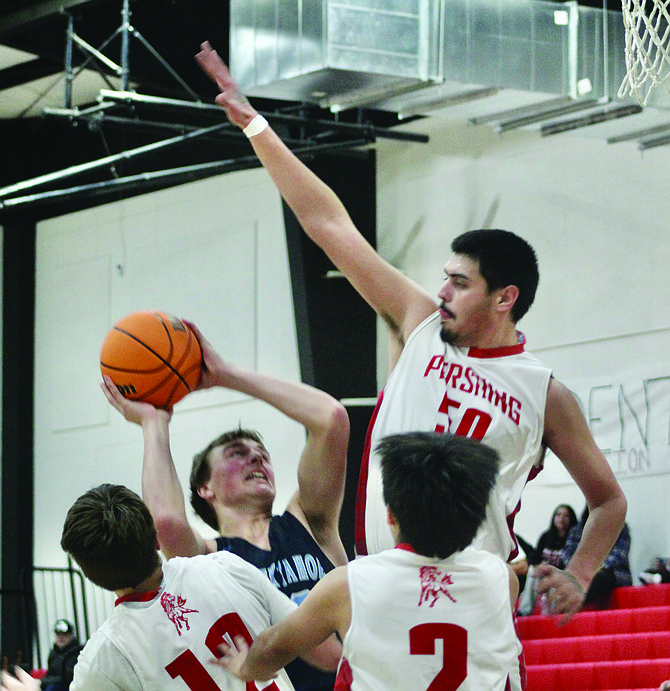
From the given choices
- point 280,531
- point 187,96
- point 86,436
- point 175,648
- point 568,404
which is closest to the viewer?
point 175,648

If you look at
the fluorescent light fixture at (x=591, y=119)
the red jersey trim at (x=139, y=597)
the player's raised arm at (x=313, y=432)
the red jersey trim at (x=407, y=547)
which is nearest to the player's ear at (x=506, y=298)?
the player's raised arm at (x=313, y=432)

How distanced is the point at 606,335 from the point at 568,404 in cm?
758

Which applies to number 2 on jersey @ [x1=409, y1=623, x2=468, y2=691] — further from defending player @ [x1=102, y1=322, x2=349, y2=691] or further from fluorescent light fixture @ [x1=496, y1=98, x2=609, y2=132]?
fluorescent light fixture @ [x1=496, y1=98, x2=609, y2=132]

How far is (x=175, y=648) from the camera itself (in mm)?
2898

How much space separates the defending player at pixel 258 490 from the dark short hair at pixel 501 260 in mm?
651

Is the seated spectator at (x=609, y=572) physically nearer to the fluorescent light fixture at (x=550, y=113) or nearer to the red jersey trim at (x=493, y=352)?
the fluorescent light fixture at (x=550, y=113)

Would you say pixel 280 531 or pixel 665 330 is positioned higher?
pixel 665 330

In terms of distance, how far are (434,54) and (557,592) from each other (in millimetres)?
6057

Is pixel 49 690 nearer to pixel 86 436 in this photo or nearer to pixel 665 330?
pixel 86 436

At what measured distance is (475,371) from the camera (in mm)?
3244

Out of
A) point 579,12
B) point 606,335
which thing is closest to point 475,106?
point 579,12

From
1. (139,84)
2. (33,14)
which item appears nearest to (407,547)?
(33,14)

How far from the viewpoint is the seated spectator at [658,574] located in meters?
9.23

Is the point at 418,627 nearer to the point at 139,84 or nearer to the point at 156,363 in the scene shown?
the point at 156,363
